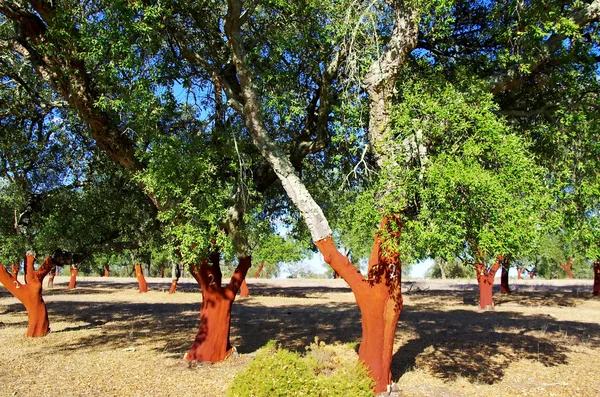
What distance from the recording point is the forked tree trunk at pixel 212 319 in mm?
9438

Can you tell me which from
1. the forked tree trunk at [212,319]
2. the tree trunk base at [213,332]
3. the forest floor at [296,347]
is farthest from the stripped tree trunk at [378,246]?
the tree trunk base at [213,332]

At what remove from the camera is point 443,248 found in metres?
5.42

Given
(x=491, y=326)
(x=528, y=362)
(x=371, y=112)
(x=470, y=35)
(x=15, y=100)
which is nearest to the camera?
(x=371, y=112)

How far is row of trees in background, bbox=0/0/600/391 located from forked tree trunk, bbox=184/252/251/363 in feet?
0.11

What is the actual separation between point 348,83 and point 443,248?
3.51 metres

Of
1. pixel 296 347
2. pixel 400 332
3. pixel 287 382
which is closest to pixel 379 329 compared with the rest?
pixel 287 382

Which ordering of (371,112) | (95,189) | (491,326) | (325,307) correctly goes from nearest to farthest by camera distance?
(371,112), (95,189), (491,326), (325,307)

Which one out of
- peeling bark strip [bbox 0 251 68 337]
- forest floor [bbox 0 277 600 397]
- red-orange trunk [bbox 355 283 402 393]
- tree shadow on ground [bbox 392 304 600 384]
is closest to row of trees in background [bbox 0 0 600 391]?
red-orange trunk [bbox 355 283 402 393]

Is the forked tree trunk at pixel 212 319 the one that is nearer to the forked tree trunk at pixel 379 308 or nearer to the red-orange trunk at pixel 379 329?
the forked tree trunk at pixel 379 308

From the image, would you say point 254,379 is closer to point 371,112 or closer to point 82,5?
point 371,112

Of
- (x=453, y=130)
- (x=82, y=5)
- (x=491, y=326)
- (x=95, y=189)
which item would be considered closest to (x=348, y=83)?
(x=453, y=130)

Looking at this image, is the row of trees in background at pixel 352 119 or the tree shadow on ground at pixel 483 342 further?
the tree shadow on ground at pixel 483 342

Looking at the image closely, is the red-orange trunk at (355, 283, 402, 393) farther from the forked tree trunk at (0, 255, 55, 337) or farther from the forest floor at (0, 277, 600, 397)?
the forked tree trunk at (0, 255, 55, 337)

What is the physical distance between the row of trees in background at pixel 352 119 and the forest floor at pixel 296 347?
5.30 ft
